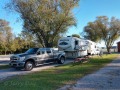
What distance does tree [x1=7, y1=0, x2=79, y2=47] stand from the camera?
34375 mm

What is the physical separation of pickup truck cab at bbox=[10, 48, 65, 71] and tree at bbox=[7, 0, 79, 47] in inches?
345

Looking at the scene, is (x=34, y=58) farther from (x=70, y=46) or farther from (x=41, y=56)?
(x=70, y=46)

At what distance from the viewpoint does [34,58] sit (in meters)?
22.6

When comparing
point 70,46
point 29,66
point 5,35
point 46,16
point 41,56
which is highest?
point 5,35

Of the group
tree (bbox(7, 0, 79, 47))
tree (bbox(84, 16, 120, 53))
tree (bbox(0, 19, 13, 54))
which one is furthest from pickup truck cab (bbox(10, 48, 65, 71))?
tree (bbox(0, 19, 13, 54))

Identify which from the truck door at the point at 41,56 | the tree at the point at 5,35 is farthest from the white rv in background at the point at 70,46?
the tree at the point at 5,35

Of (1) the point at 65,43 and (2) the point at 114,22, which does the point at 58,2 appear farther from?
(2) the point at 114,22

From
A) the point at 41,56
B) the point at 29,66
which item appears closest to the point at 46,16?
the point at 41,56

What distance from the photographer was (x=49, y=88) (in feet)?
37.7

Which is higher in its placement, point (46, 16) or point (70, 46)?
point (46, 16)

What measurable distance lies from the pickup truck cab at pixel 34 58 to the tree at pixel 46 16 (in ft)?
28.8

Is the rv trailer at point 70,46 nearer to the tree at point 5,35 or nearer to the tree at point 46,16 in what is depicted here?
the tree at point 46,16

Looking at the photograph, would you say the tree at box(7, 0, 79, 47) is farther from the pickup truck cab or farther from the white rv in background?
the pickup truck cab

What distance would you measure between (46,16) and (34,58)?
1255 cm
